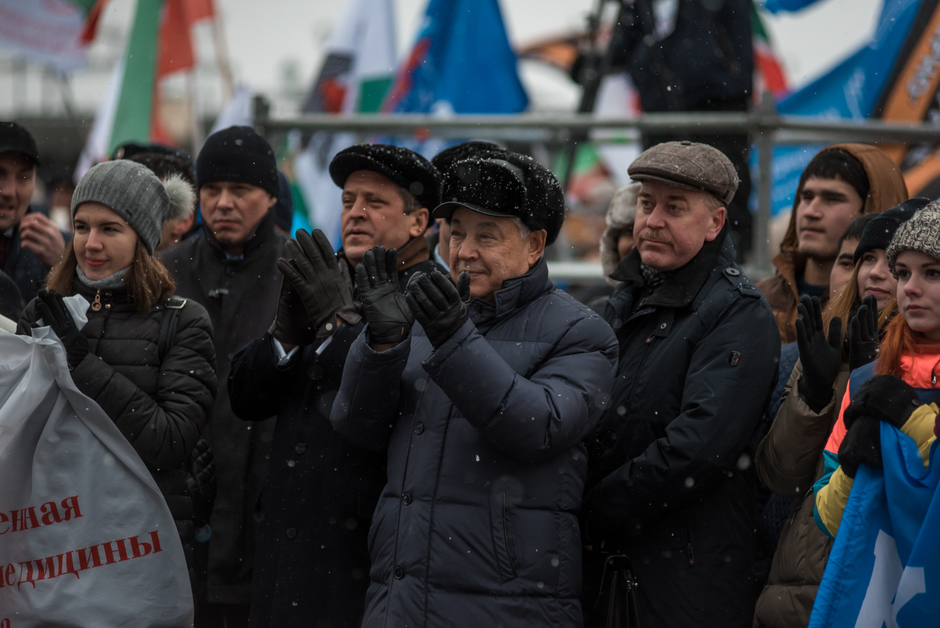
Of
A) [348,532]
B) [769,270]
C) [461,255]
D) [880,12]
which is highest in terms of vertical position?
[880,12]

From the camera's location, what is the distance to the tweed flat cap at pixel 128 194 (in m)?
3.46

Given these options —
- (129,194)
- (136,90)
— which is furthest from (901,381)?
(136,90)

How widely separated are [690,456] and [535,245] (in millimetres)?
831

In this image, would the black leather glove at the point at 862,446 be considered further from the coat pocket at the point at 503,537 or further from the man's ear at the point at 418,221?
the man's ear at the point at 418,221

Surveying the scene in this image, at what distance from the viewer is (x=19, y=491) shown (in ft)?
10.0

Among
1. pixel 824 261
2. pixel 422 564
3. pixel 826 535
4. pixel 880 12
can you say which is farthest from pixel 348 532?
pixel 880 12

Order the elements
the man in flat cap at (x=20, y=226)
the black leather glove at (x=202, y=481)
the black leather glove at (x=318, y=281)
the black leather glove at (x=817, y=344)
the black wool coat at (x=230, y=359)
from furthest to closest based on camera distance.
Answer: the man in flat cap at (x=20, y=226) < the black wool coat at (x=230, y=359) < the black leather glove at (x=202, y=481) < the black leather glove at (x=318, y=281) < the black leather glove at (x=817, y=344)

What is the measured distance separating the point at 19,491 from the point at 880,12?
6.73 metres

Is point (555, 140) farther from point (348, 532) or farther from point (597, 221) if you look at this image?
point (597, 221)

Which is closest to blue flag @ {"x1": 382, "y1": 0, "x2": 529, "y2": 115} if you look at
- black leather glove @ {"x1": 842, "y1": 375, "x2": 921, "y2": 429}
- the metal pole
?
the metal pole

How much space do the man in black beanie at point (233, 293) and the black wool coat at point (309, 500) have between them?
1.55 ft

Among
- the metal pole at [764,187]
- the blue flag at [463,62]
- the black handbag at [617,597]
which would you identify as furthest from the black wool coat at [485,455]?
the blue flag at [463,62]

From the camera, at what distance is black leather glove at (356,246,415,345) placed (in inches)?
113

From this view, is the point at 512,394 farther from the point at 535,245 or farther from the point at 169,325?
the point at 169,325
